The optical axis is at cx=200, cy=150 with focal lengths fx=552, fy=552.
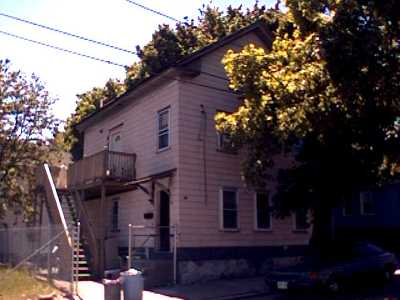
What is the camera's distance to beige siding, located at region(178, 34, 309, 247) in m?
19.4

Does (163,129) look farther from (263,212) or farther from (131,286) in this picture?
(131,286)

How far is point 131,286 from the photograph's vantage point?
13047mm

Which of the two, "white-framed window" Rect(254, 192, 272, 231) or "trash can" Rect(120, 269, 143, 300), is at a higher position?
"white-framed window" Rect(254, 192, 272, 231)

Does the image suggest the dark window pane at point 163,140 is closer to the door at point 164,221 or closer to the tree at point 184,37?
the door at point 164,221

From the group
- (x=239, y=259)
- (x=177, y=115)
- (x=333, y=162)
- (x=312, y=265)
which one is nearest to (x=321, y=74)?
(x=333, y=162)

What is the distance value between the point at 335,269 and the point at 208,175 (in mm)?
6786

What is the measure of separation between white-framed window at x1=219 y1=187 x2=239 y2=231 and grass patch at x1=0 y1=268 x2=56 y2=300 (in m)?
6.76

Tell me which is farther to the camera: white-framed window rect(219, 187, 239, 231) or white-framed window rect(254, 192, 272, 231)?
white-framed window rect(254, 192, 272, 231)

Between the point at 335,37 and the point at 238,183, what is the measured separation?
9.17m

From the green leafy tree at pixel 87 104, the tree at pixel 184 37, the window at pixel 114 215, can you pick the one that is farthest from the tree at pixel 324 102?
the green leafy tree at pixel 87 104

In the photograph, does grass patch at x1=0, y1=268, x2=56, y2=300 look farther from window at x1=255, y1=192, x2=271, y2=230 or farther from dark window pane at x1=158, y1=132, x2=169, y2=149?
window at x1=255, y1=192, x2=271, y2=230

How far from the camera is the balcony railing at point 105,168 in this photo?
20953mm

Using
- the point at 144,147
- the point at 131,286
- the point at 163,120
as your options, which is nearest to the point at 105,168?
the point at 144,147

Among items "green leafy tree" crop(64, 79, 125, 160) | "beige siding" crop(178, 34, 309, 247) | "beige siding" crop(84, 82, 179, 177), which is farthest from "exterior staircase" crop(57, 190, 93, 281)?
"green leafy tree" crop(64, 79, 125, 160)
